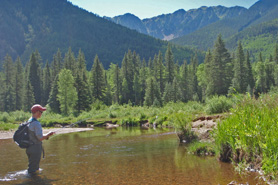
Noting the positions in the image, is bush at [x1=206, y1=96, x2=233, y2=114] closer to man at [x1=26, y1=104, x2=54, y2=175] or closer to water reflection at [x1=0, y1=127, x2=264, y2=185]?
water reflection at [x1=0, y1=127, x2=264, y2=185]

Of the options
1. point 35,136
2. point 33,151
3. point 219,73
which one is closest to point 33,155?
point 33,151

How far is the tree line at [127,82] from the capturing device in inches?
2149

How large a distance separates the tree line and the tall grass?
4299 centimetres

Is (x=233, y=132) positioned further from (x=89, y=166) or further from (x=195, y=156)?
(x=89, y=166)

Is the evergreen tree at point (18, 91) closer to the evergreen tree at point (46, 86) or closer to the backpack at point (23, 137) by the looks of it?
the evergreen tree at point (46, 86)

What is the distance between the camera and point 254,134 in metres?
7.91

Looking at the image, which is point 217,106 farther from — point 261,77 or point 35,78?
point 35,78

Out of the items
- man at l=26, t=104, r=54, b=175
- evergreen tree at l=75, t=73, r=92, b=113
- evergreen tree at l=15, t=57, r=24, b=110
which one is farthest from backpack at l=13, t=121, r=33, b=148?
evergreen tree at l=15, t=57, r=24, b=110

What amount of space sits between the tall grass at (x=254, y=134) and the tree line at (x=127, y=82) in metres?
43.0

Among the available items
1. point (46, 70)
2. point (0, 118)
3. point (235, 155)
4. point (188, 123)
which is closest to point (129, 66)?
point (46, 70)

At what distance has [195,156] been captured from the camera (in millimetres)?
11570

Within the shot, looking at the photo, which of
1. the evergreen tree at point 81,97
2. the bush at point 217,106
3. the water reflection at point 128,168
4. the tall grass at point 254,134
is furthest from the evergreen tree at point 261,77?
the tall grass at point 254,134

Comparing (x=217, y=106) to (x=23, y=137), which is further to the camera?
(x=217, y=106)

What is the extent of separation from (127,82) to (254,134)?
74.7 metres
